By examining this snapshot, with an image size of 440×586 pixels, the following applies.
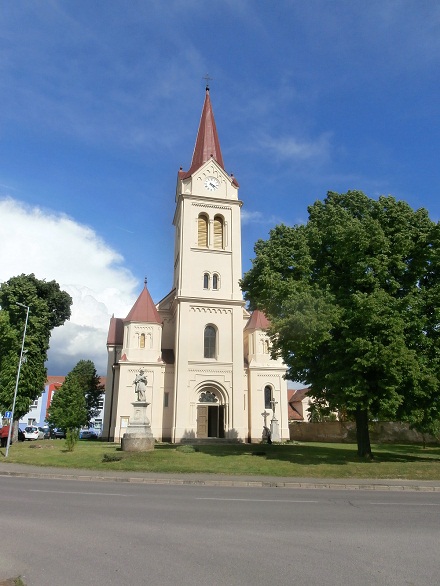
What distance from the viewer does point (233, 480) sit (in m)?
15.6

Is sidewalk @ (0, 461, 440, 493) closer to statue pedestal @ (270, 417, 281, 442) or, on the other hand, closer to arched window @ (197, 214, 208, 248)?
statue pedestal @ (270, 417, 281, 442)

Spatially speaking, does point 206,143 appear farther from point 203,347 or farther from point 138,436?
point 138,436

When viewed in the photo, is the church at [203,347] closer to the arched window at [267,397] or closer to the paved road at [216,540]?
the arched window at [267,397]

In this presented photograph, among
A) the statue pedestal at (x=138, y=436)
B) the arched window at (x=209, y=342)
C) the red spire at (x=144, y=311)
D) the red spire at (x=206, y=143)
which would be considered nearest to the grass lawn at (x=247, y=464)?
the statue pedestal at (x=138, y=436)

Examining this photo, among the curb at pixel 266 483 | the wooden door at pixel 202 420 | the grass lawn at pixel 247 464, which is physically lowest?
the curb at pixel 266 483

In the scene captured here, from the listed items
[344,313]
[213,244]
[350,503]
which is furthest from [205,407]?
[350,503]

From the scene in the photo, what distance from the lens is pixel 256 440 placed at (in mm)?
39219

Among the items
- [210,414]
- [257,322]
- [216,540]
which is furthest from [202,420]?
[216,540]

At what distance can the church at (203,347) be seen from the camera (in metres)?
38.2

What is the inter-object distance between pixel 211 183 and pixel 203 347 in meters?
15.6

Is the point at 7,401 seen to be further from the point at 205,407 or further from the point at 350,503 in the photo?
the point at 350,503

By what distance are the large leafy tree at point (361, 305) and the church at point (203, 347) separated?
52.1ft

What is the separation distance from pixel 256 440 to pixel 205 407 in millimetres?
5140

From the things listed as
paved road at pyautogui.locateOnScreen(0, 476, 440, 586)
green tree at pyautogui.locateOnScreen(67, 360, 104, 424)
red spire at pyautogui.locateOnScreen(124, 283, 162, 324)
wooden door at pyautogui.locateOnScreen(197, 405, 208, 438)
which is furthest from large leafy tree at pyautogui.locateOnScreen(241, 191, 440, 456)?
green tree at pyautogui.locateOnScreen(67, 360, 104, 424)
